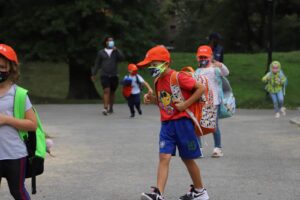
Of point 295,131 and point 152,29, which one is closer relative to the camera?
point 295,131

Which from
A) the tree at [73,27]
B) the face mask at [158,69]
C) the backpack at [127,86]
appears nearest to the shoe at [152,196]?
the face mask at [158,69]

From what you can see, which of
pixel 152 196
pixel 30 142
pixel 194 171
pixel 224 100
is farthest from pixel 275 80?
pixel 30 142

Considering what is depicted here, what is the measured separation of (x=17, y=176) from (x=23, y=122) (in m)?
0.43

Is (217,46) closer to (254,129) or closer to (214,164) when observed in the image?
(214,164)

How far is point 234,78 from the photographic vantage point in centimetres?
2986

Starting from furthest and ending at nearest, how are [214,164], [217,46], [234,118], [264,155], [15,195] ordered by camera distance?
[234,118]
[217,46]
[264,155]
[214,164]
[15,195]

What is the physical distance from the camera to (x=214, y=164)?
926 cm

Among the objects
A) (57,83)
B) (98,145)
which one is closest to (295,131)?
(98,145)

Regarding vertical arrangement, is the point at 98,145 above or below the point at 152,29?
below

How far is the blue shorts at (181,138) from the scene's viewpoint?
6.66m

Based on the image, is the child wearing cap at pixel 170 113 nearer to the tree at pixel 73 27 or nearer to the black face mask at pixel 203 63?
the black face mask at pixel 203 63

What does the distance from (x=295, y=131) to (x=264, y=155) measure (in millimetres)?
3583

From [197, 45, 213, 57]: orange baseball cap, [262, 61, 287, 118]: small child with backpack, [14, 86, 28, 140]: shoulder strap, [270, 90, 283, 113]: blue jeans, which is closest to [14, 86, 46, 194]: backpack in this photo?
[14, 86, 28, 140]: shoulder strap

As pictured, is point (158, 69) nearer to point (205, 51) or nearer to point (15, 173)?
point (15, 173)
